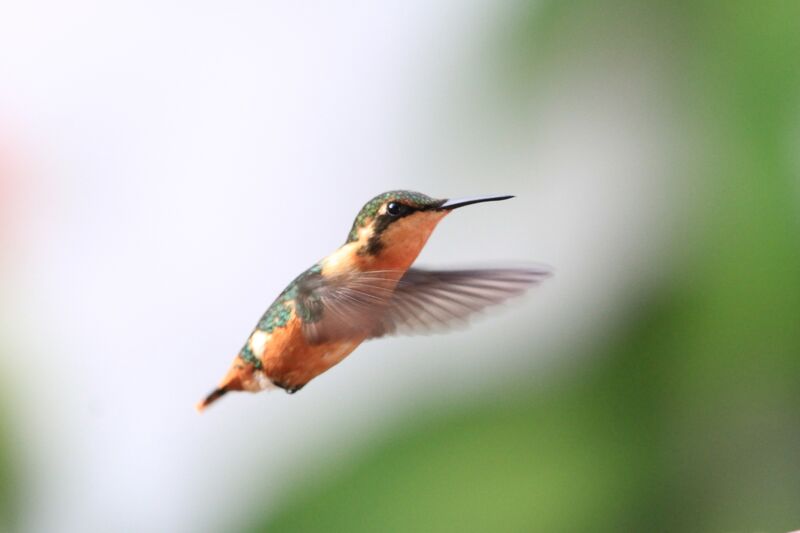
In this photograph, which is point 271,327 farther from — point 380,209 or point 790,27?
point 790,27

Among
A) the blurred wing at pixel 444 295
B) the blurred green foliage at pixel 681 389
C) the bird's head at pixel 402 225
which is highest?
the bird's head at pixel 402 225

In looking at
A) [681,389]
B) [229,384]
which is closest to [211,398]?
[229,384]

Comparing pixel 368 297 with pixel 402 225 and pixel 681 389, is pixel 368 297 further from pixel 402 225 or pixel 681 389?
pixel 681 389

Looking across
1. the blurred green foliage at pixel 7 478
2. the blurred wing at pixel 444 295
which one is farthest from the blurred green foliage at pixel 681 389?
the blurred wing at pixel 444 295

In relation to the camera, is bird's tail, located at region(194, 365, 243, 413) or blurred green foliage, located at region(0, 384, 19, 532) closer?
bird's tail, located at region(194, 365, 243, 413)

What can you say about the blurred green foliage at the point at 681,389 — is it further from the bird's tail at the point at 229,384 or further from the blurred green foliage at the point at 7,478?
the bird's tail at the point at 229,384

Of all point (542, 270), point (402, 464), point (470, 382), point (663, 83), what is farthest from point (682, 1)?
point (542, 270)

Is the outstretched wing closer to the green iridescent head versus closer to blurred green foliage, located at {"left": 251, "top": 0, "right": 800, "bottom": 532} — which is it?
the green iridescent head

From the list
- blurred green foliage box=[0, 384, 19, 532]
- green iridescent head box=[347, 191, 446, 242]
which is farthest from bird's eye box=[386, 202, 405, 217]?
blurred green foliage box=[0, 384, 19, 532]
